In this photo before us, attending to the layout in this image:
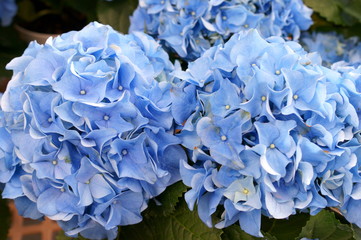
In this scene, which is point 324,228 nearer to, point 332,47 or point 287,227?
point 287,227

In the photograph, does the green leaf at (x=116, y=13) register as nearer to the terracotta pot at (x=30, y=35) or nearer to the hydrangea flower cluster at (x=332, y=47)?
the terracotta pot at (x=30, y=35)

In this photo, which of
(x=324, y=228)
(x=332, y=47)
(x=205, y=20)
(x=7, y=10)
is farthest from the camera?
(x=7, y=10)

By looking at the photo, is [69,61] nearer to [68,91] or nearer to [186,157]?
[68,91]

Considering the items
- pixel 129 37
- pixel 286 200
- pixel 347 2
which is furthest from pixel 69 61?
pixel 347 2

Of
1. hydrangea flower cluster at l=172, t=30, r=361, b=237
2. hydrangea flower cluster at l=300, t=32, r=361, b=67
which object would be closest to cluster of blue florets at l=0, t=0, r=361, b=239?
hydrangea flower cluster at l=172, t=30, r=361, b=237

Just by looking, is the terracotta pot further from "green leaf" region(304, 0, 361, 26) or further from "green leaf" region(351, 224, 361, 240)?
"green leaf" region(351, 224, 361, 240)

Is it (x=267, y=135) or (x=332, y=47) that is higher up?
(x=267, y=135)

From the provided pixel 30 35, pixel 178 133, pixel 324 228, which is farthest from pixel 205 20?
pixel 30 35
